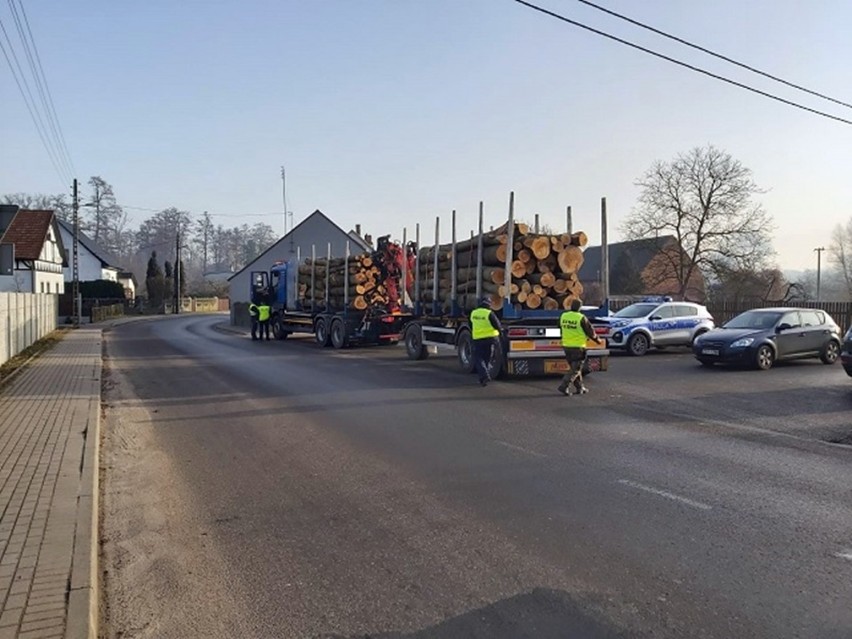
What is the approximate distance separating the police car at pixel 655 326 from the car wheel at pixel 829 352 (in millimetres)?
4703

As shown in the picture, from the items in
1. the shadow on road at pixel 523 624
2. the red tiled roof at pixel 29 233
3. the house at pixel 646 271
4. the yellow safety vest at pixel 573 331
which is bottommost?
the shadow on road at pixel 523 624

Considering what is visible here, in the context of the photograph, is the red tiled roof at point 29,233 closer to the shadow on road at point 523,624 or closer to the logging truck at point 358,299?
the logging truck at point 358,299

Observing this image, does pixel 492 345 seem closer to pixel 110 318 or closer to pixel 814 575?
pixel 814 575

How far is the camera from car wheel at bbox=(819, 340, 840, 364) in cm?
1666

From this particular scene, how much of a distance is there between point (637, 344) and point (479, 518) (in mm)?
15983

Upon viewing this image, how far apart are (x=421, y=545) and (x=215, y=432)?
4935mm

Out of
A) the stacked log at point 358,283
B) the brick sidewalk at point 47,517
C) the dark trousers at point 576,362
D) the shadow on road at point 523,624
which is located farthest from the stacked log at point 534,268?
the shadow on road at point 523,624

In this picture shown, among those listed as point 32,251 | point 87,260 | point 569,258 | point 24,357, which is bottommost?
point 24,357

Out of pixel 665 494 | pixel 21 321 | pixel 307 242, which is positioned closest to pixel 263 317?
pixel 21 321

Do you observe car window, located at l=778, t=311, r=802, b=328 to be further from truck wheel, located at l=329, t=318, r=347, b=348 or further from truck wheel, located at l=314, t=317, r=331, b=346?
truck wheel, located at l=314, t=317, r=331, b=346

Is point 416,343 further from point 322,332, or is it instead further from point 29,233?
point 29,233

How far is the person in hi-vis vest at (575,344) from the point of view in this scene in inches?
470

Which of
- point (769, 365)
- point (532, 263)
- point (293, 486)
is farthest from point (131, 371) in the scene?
A: point (769, 365)

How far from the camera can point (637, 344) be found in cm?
2034
